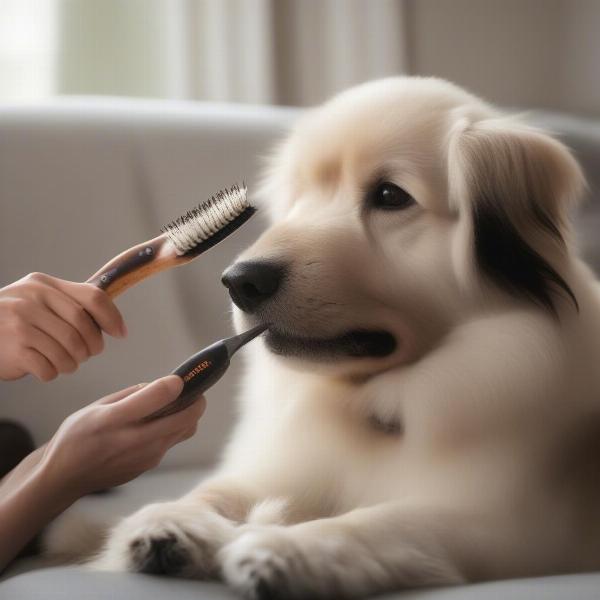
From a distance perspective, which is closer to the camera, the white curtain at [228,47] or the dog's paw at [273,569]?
the dog's paw at [273,569]

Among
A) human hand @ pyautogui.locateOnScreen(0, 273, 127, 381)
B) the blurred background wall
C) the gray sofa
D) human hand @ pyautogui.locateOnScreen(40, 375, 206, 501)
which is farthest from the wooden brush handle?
the blurred background wall

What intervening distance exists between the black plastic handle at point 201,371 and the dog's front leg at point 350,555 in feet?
0.56

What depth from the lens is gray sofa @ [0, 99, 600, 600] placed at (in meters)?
1.45

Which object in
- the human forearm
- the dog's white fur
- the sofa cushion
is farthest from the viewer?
the human forearm

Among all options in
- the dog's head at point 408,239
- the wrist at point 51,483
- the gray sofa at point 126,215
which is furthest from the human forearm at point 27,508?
the gray sofa at point 126,215

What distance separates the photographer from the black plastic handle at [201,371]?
0.90 m

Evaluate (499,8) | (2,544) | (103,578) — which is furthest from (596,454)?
(499,8)

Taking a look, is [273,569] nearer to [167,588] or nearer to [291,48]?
[167,588]

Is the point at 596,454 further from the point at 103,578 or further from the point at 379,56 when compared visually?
the point at 379,56

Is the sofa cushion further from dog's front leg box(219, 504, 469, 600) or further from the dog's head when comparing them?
the dog's head

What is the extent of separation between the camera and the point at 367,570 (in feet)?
2.52

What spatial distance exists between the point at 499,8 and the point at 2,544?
2.01 meters

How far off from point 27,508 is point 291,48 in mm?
1616

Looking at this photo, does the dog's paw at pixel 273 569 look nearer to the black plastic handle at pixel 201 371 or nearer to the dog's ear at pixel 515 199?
the black plastic handle at pixel 201 371
